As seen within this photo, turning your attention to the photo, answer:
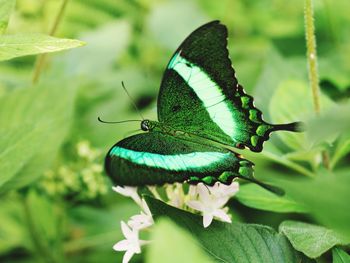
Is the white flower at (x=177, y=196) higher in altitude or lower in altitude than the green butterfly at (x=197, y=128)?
lower

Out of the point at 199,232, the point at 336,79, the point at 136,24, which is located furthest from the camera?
the point at 136,24

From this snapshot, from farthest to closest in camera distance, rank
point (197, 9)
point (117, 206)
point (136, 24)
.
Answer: point (136, 24)
point (197, 9)
point (117, 206)

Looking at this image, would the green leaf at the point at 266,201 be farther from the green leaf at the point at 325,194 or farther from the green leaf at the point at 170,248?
the green leaf at the point at 170,248

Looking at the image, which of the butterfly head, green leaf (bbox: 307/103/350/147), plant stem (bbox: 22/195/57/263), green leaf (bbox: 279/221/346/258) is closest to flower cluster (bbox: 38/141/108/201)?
plant stem (bbox: 22/195/57/263)

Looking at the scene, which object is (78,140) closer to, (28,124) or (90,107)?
(90,107)

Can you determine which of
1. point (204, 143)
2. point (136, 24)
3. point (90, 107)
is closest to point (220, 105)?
point (204, 143)

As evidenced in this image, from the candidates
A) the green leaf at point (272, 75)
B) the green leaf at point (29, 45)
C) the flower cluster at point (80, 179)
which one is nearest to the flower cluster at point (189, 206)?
the green leaf at point (29, 45)

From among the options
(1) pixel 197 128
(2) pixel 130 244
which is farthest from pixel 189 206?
(1) pixel 197 128
